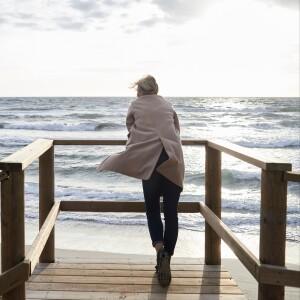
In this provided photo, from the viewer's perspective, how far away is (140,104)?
3807mm

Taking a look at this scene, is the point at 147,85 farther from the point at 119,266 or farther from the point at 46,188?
the point at 119,266

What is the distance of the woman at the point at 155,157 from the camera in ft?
12.2

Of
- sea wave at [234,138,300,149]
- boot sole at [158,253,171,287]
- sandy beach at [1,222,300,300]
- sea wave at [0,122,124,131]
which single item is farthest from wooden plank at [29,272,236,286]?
sea wave at [0,122,124,131]

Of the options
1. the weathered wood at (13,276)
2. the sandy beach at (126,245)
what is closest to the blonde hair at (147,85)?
the weathered wood at (13,276)

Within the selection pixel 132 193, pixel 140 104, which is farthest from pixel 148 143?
pixel 132 193

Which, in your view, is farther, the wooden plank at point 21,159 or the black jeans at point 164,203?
the black jeans at point 164,203

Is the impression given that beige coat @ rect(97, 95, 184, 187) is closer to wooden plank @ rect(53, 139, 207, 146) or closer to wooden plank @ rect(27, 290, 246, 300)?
wooden plank @ rect(53, 139, 207, 146)

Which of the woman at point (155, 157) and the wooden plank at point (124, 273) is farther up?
the woman at point (155, 157)

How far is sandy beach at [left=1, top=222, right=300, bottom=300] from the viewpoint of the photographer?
636 centimetres

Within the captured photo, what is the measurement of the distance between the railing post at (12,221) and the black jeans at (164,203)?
108 centimetres

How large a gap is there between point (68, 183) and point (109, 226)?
16.8ft

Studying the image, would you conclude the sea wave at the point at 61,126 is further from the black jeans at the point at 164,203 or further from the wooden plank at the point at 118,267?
the black jeans at the point at 164,203

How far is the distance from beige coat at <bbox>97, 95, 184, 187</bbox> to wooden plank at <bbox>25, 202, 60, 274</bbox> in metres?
0.53

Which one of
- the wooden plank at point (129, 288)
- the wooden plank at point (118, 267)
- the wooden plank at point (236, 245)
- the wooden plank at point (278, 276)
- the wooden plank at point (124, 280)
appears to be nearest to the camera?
the wooden plank at point (278, 276)
